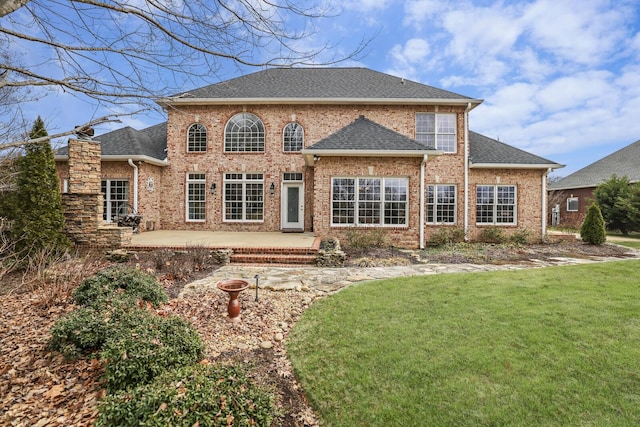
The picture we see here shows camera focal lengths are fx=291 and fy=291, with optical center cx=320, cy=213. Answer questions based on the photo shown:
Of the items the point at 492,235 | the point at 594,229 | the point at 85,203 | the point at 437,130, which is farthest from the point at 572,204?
the point at 85,203

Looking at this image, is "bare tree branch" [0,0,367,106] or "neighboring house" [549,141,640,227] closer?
"bare tree branch" [0,0,367,106]

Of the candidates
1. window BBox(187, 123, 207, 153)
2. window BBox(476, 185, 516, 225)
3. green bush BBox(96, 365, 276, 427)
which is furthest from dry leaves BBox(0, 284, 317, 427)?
window BBox(476, 185, 516, 225)

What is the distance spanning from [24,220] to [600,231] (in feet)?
64.1

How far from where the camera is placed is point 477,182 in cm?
1349

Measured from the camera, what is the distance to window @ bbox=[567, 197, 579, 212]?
21953 millimetres

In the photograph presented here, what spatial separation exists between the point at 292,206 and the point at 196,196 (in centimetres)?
470

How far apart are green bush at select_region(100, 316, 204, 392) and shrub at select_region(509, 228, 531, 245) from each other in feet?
45.5

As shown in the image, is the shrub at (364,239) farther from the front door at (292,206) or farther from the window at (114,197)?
the window at (114,197)

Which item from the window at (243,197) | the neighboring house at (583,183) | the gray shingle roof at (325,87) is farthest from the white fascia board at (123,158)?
the neighboring house at (583,183)

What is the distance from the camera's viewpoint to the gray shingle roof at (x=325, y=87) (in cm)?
1366

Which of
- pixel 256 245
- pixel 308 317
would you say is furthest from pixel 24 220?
pixel 308 317

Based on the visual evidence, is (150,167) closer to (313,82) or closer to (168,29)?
(313,82)

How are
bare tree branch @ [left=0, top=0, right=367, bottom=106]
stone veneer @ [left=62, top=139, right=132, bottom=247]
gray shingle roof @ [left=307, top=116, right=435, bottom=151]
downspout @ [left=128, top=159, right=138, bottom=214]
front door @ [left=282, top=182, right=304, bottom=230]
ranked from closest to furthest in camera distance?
bare tree branch @ [left=0, top=0, right=367, bottom=106], stone veneer @ [left=62, top=139, right=132, bottom=247], gray shingle roof @ [left=307, top=116, right=435, bottom=151], downspout @ [left=128, top=159, right=138, bottom=214], front door @ [left=282, top=182, right=304, bottom=230]

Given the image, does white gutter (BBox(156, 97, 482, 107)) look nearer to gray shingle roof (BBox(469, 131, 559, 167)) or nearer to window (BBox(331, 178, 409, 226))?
gray shingle roof (BBox(469, 131, 559, 167))
